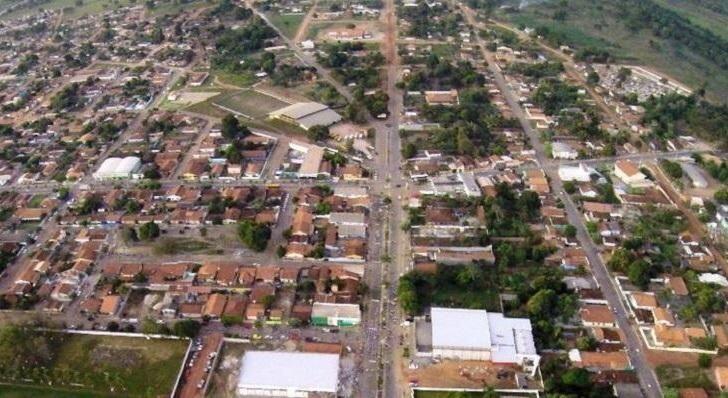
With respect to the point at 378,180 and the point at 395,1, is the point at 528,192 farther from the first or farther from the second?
the point at 395,1

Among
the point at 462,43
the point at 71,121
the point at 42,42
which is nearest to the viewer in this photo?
the point at 71,121

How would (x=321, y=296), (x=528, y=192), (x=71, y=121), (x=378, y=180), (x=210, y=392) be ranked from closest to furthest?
(x=210, y=392), (x=321, y=296), (x=528, y=192), (x=378, y=180), (x=71, y=121)

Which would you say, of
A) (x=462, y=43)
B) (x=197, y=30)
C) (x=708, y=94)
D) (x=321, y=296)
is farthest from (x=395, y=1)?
(x=321, y=296)

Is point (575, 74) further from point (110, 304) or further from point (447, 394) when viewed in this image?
point (110, 304)

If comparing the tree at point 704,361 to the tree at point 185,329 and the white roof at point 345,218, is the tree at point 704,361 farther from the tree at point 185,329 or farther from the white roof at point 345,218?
the tree at point 185,329

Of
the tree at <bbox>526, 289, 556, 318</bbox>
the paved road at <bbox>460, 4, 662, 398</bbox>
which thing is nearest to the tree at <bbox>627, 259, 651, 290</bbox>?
the paved road at <bbox>460, 4, 662, 398</bbox>

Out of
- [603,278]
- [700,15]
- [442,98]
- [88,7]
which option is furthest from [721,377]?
[88,7]
